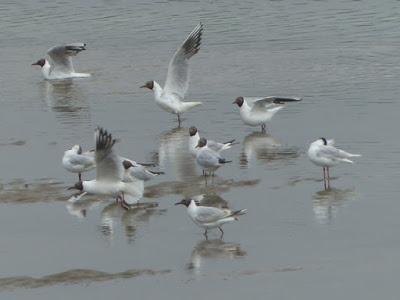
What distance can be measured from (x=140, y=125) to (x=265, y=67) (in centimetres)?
571

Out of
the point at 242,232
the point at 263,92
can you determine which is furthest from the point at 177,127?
the point at 242,232

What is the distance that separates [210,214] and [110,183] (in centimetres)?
214

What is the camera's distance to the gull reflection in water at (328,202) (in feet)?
49.1

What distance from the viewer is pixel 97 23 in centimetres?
3419

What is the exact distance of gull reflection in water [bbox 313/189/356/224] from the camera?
589 inches

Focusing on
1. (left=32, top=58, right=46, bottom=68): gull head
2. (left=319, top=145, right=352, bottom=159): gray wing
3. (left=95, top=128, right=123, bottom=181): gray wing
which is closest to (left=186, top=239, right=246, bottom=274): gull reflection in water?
(left=95, top=128, right=123, bottom=181): gray wing

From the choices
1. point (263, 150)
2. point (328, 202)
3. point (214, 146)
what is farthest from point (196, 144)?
point (328, 202)

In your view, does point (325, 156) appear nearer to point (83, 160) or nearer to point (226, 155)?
point (226, 155)

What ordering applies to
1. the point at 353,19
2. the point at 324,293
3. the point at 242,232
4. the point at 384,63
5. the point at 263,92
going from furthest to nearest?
the point at 353,19 → the point at 384,63 → the point at 263,92 → the point at 242,232 → the point at 324,293

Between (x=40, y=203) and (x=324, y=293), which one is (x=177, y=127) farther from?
(x=324, y=293)

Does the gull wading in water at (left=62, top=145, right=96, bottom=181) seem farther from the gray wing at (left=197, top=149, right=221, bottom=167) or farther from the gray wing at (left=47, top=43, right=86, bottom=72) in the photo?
the gray wing at (left=47, top=43, right=86, bottom=72)

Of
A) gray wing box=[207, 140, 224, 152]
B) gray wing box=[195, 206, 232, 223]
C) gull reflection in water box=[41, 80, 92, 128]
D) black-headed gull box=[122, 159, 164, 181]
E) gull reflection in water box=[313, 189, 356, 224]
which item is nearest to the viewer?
gray wing box=[195, 206, 232, 223]

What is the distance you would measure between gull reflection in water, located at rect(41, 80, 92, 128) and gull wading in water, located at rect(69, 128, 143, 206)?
18.1 feet

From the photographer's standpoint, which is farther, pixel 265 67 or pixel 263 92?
pixel 265 67
